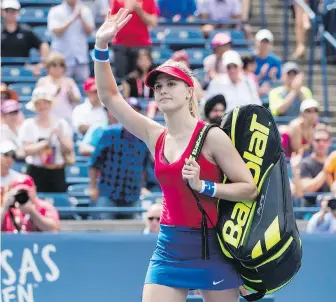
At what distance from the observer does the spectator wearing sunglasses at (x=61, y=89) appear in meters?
11.0

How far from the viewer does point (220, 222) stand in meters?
5.23

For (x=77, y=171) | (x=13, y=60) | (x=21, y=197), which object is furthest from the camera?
(x=13, y=60)

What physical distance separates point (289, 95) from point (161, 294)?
268 inches

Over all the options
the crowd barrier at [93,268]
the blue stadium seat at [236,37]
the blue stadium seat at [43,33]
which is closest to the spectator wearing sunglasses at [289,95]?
the blue stadium seat at [236,37]

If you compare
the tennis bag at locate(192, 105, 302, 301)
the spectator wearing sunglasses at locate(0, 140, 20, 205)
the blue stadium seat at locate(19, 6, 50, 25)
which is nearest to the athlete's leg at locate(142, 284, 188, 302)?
the tennis bag at locate(192, 105, 302, 301)

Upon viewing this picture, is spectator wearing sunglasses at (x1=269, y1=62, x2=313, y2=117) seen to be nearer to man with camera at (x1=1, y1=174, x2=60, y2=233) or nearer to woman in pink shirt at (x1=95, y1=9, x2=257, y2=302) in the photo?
man with camera at (x1=1, y1=174, x2=60, y2=233)

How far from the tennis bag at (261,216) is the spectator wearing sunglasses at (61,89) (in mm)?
5903

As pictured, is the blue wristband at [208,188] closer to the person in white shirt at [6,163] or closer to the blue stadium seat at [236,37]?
the person in white shirt at [6,163]

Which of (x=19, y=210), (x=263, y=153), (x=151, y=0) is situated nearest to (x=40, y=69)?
(x=151, y=0)

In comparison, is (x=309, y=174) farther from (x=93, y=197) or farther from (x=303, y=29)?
(x=303, y=29)

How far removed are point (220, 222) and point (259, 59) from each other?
7723 mm

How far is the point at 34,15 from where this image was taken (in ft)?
44.5

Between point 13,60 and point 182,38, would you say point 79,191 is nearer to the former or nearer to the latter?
point 13,60

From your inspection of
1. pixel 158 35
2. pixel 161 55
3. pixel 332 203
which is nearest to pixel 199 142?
pixel 332 203
